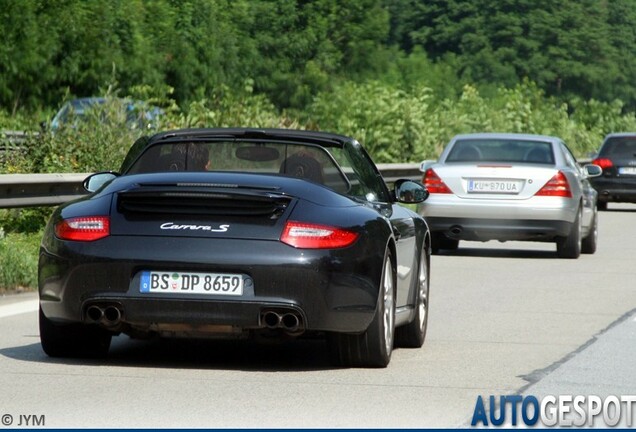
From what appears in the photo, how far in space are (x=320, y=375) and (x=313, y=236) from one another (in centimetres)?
69

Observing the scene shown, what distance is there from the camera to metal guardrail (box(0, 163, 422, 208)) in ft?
48.7

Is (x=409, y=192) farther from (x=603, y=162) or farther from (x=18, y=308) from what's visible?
(x=603, y=162)

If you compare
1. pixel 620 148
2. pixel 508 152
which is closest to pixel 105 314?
pixel 508 152

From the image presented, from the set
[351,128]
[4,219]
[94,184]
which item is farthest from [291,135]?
[351,128]

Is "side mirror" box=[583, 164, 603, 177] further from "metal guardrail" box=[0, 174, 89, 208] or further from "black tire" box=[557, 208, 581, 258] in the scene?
"metal guardrail" box=[0, 174, 89, 208]

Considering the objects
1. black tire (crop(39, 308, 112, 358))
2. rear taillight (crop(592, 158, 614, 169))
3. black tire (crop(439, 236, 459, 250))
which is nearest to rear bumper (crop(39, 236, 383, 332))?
black tire (crop(39, 308, 112, 358))

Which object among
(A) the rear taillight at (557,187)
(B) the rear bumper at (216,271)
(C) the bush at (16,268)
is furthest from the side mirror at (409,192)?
(A) the rear taillight at (557,187)

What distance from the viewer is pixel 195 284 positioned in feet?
28.8

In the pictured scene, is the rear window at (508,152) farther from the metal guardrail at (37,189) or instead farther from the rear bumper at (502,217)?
the metal guardrail at (37,189)

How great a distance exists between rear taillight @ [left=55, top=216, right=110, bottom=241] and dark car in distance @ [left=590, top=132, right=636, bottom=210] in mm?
24618

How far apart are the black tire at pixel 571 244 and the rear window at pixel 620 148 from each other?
13817 mm

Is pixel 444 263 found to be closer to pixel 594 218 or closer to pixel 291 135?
pixel 594 218

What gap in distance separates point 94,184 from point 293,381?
1977mm

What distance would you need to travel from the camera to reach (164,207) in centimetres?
893
